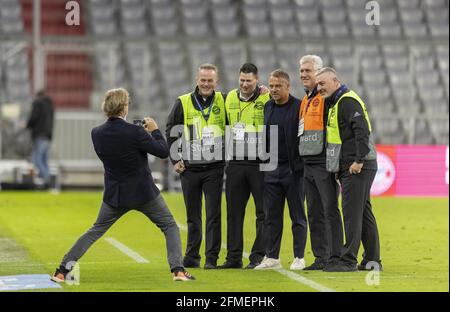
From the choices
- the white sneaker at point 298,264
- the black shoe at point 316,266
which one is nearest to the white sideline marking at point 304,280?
the white sneaker at point 298,264

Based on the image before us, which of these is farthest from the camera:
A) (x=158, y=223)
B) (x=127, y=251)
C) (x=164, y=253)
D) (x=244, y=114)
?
(x=127, y=251)

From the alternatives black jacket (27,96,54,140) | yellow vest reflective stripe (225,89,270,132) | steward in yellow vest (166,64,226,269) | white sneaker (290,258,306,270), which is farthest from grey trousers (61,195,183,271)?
black jacket (27,96,54,140)

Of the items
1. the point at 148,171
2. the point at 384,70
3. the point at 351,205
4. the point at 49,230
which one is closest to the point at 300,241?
the point at 351,205

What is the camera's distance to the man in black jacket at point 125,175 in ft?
35.1

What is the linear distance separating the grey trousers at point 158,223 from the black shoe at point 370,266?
2.12 meters

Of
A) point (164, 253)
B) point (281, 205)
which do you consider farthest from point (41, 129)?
point (281, 205)

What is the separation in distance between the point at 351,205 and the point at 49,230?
251 inches

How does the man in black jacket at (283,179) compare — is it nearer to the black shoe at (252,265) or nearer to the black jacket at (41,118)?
the black shoe at (252,265)

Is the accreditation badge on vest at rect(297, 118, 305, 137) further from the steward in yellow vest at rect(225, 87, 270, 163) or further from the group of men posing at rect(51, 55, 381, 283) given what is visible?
the steward in yellow vest at rect(225, 87, 270, 163)

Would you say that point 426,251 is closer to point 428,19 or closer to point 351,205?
point 351,205

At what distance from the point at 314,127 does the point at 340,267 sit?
55.4 inches

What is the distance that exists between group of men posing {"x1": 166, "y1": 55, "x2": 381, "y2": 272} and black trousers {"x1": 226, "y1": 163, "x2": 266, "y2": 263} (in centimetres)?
1

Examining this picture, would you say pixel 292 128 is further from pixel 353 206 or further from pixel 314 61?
pixel 353 206

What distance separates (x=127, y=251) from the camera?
14.1 meters
